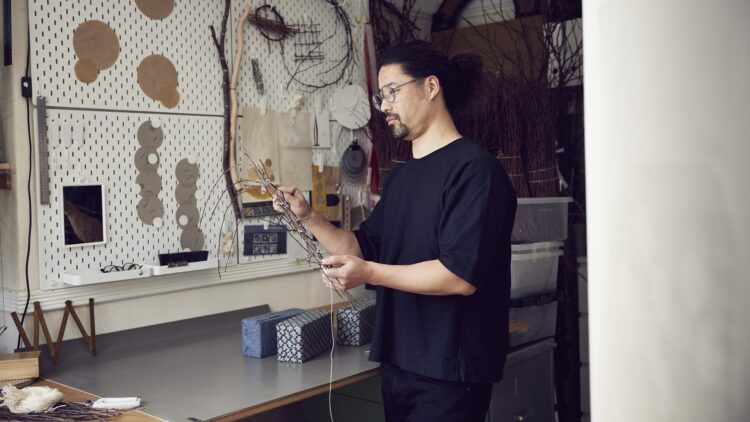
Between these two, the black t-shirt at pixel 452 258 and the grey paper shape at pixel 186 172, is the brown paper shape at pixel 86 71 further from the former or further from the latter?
the black t-shirt at pixel 452 258

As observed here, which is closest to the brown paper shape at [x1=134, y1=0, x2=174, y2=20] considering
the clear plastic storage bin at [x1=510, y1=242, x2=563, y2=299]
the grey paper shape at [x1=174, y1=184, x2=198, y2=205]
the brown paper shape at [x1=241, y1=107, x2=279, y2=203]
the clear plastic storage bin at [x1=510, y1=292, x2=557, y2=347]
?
the brown paper shape at [x1=241, y1=107, x2=279, y2=203]

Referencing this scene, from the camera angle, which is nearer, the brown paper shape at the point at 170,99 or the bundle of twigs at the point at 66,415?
the bundle of twigs at the point at 66,415

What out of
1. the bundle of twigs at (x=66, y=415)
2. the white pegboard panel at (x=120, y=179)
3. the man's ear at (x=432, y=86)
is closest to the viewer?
the bundle of twigs at (x=66, y=415)

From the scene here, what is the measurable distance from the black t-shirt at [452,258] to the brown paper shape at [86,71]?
3.72 ft

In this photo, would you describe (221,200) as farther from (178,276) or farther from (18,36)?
(18,36)

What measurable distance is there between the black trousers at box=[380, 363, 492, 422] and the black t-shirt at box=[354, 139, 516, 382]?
1.6 inches

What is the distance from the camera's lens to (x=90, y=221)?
2424mm

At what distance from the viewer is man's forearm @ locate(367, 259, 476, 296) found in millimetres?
1850

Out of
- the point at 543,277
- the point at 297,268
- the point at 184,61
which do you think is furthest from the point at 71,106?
the point at 543,277

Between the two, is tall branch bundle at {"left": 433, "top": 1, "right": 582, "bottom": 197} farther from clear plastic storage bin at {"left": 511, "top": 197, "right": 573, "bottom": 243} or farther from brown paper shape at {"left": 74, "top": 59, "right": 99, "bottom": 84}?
brown paper shape at {"left": 74, "top": 59, "right": 99, "bottom": 84}

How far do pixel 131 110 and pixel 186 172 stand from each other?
0.32 metres

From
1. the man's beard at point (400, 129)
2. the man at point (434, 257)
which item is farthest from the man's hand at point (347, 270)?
the man's beard at point (400, 129)

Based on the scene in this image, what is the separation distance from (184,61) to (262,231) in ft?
2.55

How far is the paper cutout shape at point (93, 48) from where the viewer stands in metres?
2.36
